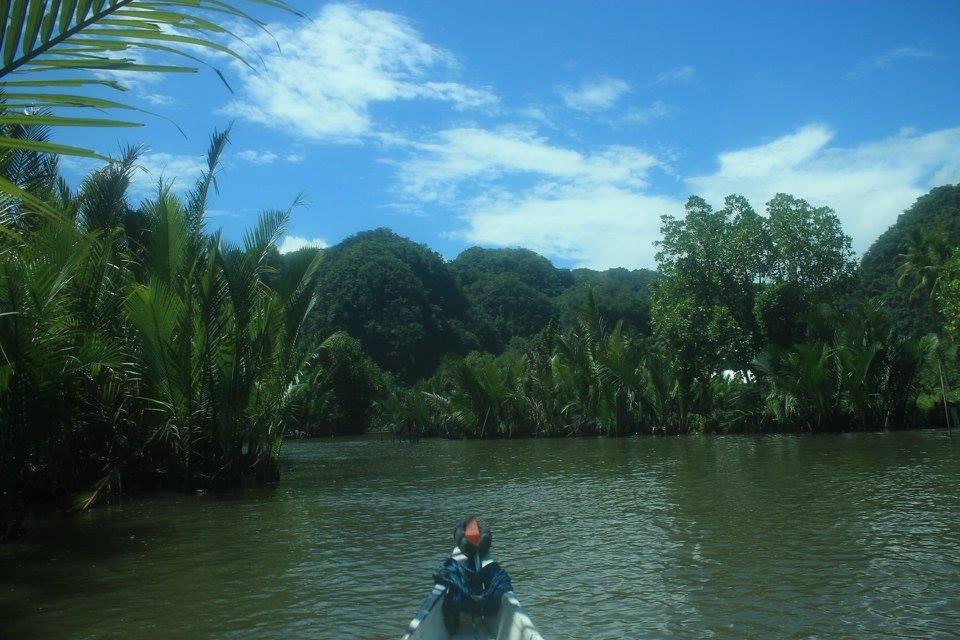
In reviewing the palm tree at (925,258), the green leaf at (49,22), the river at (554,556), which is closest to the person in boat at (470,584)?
the river at (554,556)

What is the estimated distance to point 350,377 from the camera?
163 feet

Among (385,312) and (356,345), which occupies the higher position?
(385,312)

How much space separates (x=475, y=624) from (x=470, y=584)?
1.06 ft

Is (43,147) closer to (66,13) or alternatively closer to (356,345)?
(66,13)

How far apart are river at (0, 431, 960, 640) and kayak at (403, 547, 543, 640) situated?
763 mm

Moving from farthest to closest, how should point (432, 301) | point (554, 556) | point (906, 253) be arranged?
point (432, 301) < point (906, 253) < point (554, 556)

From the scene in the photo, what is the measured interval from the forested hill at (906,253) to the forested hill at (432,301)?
1648 centimetres

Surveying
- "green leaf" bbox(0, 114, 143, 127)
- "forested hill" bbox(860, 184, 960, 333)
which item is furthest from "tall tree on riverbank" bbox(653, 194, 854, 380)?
"green leaf" bbox(0, 114, 143, 127)

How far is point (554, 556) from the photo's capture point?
378 inches

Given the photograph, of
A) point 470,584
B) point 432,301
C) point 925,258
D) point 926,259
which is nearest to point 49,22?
point 470,584

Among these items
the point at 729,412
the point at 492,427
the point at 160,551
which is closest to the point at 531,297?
the point at 492,427

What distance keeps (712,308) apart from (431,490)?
1924cm

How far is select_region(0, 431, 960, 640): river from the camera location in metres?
6.99

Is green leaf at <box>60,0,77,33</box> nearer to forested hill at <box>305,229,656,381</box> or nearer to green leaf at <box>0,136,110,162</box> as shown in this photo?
green leaf at <box>0,136,110,162</box>
